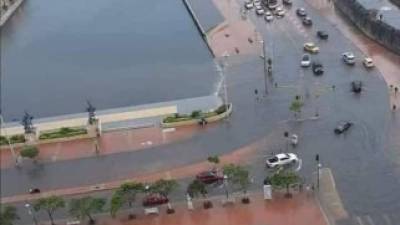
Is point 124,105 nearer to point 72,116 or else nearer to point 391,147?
point 72,116

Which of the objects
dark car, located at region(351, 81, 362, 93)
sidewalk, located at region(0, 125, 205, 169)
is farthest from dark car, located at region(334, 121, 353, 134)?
sidewalk, located at region(0, 125, 205, 169)

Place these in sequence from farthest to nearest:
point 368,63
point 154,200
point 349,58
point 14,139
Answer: point 349,58
point 368,63
point 14,139
point 154,200

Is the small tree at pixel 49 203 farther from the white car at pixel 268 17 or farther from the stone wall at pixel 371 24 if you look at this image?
the white car at pixel 268 17

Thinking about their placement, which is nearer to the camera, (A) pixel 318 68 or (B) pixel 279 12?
(A) pixel 318 68

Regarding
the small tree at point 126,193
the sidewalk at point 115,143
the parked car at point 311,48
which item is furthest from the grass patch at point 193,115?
the parked car at point 311,48

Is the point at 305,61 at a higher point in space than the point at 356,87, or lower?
higher

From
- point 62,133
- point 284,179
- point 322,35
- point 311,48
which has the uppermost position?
point 322,35

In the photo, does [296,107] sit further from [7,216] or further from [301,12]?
[301,12]

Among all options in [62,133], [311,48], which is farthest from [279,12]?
[62,133]
